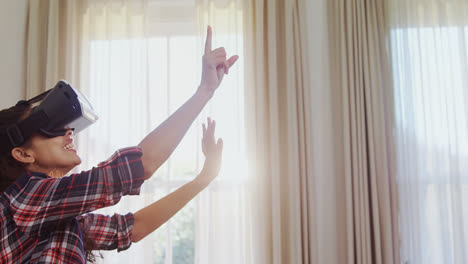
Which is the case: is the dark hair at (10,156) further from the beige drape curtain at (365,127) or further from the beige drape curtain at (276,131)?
the beige drape curtain at (365,127)

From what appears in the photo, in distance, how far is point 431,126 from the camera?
2590mm

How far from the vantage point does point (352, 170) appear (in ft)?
8.22

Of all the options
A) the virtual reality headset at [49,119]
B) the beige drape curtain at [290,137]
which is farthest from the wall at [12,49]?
the virtual reality headset at [49,119]

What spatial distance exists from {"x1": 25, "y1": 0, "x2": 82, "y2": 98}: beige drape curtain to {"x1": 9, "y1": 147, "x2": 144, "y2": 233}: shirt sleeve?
221 centimetres

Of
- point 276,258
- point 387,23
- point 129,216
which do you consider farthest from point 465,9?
point 129,216

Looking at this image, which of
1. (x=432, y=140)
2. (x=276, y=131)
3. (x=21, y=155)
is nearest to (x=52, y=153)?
(x=21, y=155)

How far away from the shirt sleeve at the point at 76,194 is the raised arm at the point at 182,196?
0.42 metres

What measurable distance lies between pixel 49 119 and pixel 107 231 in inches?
14.8

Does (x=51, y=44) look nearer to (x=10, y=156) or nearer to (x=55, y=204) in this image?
(x=10, y=156)

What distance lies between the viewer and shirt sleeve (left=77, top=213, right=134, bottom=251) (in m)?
1.03

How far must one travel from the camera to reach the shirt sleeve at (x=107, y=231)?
1.03m

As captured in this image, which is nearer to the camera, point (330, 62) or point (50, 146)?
point (50, 146)

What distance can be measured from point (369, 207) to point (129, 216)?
1844 mm

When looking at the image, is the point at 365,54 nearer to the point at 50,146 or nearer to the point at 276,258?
the point at 276,258
